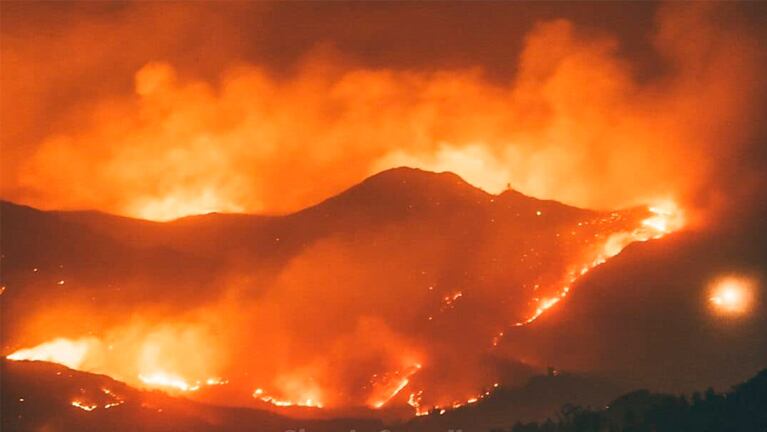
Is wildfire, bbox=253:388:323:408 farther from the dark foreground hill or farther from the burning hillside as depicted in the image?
the dark foreground hill

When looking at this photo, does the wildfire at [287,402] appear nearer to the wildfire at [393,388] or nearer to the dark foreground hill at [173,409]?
the wildfire at [393,388]

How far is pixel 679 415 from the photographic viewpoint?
29000 millimetres

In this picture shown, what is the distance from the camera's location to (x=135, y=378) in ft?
169

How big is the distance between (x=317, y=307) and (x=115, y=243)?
21764 millimetres

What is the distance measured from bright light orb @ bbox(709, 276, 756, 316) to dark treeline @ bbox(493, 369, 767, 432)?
671 inches

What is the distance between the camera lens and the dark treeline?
28.3 meters

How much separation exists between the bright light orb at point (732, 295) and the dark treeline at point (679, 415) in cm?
1704

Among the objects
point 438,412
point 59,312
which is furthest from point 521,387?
point 59,312

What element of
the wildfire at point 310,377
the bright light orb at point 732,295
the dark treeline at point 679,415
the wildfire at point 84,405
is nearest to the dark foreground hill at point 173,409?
the wildfire at point 84,405

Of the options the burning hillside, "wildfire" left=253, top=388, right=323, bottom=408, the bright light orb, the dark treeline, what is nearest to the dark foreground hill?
the burning hillside

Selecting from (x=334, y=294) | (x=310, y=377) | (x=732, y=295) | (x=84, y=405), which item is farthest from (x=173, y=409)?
(x=732, y=295)

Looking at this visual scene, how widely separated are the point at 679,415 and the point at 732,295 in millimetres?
21771

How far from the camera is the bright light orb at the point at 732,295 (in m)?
47.3

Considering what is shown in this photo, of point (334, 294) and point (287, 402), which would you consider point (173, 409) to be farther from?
point (334, 294)
